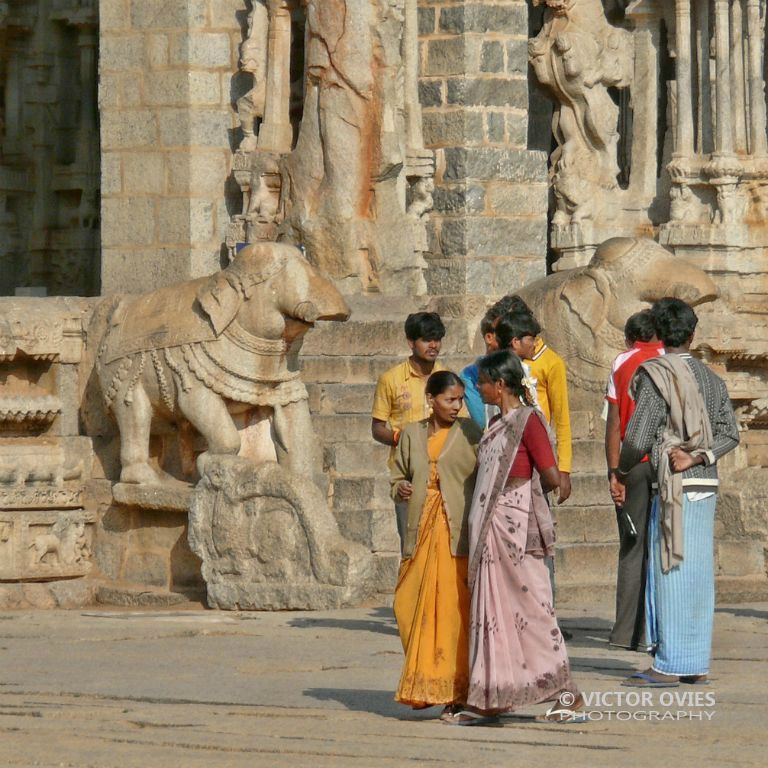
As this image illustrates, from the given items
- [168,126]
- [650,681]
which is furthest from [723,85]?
[650,681]

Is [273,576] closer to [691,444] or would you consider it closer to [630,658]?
[630,658]

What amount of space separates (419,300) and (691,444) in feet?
17.3

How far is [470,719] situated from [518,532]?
0.69m

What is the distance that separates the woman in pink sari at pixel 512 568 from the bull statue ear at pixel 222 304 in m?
4.06

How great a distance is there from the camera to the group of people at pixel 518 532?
31.6 feet

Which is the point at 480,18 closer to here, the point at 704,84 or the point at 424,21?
the point at 424,21

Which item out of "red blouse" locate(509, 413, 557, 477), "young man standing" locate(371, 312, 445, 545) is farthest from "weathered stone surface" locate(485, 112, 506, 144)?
"red blouse" locate(509, 413, 557, 477)

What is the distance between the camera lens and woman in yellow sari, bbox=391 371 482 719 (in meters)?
9.70

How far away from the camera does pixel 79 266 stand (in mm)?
20359

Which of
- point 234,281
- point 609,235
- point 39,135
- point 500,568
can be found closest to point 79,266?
point 39,135

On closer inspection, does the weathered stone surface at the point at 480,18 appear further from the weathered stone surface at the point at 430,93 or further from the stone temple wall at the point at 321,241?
the weathered stone surface at the point at 430,93

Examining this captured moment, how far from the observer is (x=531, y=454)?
385 inches

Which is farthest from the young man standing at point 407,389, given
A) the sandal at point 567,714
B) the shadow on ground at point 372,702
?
the sandal at point 567,714

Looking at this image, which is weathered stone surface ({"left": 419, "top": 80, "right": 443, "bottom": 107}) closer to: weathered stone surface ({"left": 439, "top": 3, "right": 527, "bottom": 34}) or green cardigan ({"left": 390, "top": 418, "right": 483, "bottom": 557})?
weathered stone surface ({"left": 439, "top": 3, "right": 527, "bottom": 34})
